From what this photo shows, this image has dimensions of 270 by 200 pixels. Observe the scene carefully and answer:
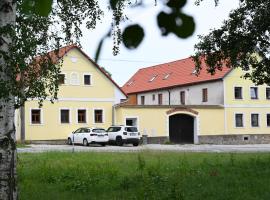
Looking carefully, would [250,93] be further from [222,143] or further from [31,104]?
[31,104]

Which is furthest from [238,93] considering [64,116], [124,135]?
[64,116]

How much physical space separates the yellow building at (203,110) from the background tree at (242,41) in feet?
93.2

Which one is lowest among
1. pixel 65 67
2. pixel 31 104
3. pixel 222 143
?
pixel 222 143

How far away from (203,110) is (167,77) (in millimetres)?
12017

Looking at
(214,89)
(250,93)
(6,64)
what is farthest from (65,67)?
(6,64)

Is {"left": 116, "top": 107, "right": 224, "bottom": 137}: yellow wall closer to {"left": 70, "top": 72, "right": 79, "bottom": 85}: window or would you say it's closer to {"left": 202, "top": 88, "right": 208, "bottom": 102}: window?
{"left": 202, "top": 88, "right": 208, "bottom": 102}: window

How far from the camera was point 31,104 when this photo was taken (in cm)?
4369

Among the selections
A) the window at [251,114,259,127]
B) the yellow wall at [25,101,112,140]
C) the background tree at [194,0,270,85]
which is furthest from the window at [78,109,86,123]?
the background tree at [194,0,270,85]

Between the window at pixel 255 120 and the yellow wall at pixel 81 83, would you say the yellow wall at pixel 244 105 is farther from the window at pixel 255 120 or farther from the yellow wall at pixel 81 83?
the yellow wall at pixel 81 83

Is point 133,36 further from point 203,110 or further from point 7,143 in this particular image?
point 203,110

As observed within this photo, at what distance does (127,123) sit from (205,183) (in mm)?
34088

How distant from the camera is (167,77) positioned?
60.6m

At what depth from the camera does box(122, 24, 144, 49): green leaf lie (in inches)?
73.3

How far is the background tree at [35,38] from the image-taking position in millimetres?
1866
